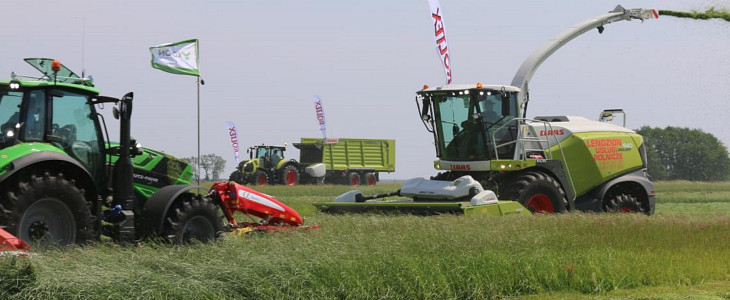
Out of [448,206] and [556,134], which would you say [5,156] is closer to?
[448,206]

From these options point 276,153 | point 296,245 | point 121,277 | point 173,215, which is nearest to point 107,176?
point 173,215

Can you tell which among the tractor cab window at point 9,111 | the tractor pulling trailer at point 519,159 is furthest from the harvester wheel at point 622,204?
the tractor cab window at point 9,111

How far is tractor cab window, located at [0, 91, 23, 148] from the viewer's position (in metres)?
8.83

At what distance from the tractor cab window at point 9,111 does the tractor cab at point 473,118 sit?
8.02 metres

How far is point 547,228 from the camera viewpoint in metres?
11.4

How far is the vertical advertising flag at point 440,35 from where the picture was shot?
2016 cm

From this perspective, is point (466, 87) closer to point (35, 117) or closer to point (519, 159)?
point (519, 159)

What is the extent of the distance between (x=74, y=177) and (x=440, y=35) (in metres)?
12.6

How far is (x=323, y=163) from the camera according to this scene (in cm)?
4378

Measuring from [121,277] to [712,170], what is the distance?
59832 millimetres

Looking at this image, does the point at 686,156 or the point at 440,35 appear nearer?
the point at 440,35

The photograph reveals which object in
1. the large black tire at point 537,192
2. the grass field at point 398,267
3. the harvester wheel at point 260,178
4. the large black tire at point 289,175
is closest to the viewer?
the grass field at point 398,267

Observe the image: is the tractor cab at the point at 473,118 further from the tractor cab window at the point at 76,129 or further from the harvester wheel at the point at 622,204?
the tractor cab window at the point at 76,129

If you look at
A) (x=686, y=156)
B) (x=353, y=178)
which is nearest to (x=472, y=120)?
(x=353, y=178)
